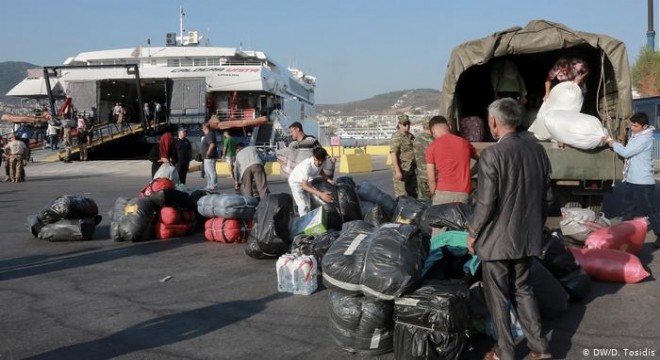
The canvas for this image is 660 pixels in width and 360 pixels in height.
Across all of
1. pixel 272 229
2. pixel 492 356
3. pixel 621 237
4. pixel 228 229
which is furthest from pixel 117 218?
pixel 621 237

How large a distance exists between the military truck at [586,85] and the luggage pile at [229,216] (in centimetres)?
326

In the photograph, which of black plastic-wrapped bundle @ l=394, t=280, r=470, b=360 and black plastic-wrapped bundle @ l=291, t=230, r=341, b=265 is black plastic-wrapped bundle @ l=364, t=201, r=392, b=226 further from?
black plastic-wrapped bundle @ l=394, t=280, r=470, b=360

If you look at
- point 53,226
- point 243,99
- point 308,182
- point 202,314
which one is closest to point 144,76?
point 243,99

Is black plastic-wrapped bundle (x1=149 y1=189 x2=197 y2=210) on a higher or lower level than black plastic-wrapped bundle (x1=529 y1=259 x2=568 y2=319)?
higher

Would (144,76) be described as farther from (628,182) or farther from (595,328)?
(595,328)

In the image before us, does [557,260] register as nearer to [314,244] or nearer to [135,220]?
[314,244]

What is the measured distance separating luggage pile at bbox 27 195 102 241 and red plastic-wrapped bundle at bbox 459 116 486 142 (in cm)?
586

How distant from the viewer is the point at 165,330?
490 centimetres

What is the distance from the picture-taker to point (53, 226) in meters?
8.93

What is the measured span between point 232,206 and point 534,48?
476 cm

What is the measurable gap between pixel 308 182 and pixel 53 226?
4014mm

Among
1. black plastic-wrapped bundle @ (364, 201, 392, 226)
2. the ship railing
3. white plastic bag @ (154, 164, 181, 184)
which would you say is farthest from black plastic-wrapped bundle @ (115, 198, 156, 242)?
the ship railing

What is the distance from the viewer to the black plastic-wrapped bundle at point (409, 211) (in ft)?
23.1

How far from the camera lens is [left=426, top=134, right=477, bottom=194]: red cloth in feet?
20.5
